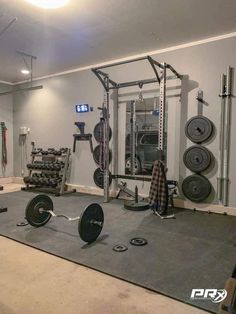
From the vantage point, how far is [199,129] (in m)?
4.43

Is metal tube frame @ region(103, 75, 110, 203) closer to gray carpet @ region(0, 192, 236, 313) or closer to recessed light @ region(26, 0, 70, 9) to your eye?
gray carpet @ region(0, 192, 236, 313)

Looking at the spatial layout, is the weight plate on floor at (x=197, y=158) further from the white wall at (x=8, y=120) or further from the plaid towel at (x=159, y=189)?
the white wall at (x=8, y=120)

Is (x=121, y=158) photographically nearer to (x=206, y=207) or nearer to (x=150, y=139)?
(x=150, y=139)

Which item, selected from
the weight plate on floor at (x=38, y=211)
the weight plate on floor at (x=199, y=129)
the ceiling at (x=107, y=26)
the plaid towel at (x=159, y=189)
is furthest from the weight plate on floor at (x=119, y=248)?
the ceiling at (x=107, y=26)

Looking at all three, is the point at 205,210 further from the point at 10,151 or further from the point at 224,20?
the point at 10,151

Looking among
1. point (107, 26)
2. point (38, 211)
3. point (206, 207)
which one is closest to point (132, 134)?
point (206, 207)

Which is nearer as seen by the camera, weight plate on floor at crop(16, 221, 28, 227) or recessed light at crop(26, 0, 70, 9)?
recessed light at crop(26, 0, 70, 9)

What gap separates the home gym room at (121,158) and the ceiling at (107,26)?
0.03 m

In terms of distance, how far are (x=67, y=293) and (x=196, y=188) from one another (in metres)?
3.04

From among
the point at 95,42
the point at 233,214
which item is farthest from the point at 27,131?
the point at 233,214

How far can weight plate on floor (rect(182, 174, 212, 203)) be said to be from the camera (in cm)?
438

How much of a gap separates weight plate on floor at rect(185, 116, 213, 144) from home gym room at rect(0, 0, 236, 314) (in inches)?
0.7

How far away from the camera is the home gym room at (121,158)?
218cm

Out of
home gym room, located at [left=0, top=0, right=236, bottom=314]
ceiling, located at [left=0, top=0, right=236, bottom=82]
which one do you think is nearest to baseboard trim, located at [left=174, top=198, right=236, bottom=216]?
home gym room, located at [left=0, top=0, right=236, bottom=314]
